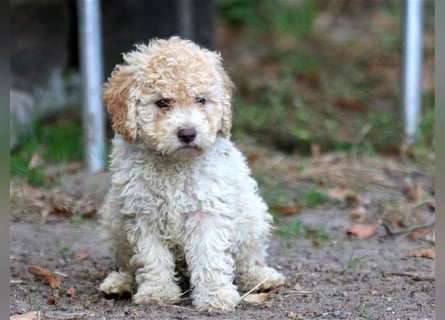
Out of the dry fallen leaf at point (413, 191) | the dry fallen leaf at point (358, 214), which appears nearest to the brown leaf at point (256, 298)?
the dry fallen leaf at point (358, 214)

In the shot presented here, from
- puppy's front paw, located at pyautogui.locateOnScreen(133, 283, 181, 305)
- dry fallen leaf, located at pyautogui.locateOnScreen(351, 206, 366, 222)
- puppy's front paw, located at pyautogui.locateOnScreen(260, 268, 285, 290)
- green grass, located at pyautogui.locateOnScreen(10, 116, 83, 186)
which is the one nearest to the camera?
puppy's front paw, located at pyautogui.locateOnScreen(133, 283, 181, 305)

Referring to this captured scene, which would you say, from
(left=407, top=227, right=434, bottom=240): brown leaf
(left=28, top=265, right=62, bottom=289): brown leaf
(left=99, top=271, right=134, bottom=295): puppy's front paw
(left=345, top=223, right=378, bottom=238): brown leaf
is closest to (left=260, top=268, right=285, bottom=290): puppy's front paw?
(left=99, top=271, right=134, bottom=295): puppy's front paw

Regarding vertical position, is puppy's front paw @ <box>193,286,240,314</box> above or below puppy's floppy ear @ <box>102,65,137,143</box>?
below

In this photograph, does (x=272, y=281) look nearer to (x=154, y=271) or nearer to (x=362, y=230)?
(x=154, y=271)

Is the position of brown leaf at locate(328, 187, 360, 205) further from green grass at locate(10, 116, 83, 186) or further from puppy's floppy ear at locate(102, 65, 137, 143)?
puppy's floppy ear at locate(102, 65, 137, 143)

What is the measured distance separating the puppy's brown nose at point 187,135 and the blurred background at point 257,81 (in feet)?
10.6

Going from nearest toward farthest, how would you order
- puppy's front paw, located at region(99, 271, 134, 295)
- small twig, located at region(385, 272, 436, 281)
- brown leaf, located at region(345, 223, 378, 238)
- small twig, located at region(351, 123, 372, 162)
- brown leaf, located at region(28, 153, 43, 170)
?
1. puppy's front paw, located at region(99, 271, 134, 295)
2. small twig, located at region(385, 272, 436, 281)
3. brown leaf, located at region(345, 223, 378, 238)
4. brown leaf, located at region(28, 153, 43, 170)
5. small twig, located at region(351, 123, 372, 162)

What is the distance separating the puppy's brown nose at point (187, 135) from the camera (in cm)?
492

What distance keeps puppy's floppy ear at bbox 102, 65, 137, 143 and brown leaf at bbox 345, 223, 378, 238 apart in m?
2.46

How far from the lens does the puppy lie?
504cm

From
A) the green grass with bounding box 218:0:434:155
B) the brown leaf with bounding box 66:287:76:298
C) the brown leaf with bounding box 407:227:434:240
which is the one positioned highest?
the green grass with bounding box 218:0:434:155

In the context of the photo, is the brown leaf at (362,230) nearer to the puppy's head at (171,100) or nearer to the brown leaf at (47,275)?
the puppy's head at (171,100)

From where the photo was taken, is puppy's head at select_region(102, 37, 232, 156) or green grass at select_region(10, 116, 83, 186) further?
green grass at select_region(10, 116, 83, 186)

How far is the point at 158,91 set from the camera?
5.04 meters
